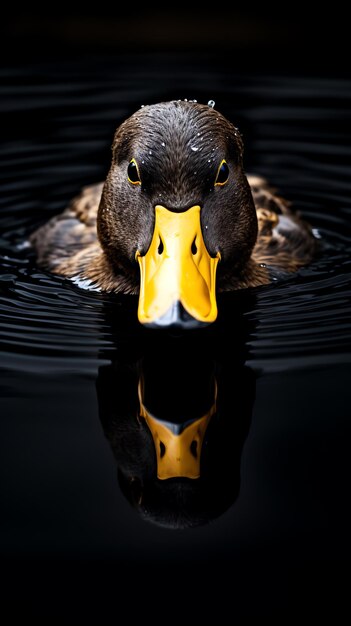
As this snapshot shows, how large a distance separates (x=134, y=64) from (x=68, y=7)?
148 cm

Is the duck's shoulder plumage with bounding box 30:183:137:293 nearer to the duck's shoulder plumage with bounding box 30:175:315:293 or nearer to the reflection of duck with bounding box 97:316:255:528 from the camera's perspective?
the duck's shoulder plumage with bounding box 30:175:315:293

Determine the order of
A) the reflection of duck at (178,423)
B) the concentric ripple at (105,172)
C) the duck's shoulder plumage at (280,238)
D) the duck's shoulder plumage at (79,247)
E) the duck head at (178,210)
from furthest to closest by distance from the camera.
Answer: the duck's shoulder plumage at (280,238) < the duck's shoulder plumage at (79,247) < the concentric ripple at (105,172) < the duck head at (178,210) < the reflection of duck at (178,423)

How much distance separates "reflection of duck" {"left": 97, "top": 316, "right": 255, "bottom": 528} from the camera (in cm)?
411

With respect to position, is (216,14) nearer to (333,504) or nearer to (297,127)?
(297,127)

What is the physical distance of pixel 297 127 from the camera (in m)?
9.73

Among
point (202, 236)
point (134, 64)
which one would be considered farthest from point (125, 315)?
point (134, 64)

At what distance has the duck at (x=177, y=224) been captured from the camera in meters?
4.77

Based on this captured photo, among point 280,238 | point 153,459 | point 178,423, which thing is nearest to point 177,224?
point 178,423

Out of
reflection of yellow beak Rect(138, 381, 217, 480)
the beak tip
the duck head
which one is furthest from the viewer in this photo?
the duck head

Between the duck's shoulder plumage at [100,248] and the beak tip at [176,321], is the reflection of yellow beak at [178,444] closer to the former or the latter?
the beak tip at [176,321]

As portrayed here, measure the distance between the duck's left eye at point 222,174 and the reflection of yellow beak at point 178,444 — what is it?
4.19ft

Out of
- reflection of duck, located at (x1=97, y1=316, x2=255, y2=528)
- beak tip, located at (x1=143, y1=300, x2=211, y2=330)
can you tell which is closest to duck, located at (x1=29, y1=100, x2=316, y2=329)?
beak tip, located at (x1=143, y1=300, x2=211, y2=330)

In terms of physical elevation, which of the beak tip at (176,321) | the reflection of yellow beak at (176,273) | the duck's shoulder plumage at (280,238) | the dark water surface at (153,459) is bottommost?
the dark water surface at (153,459)

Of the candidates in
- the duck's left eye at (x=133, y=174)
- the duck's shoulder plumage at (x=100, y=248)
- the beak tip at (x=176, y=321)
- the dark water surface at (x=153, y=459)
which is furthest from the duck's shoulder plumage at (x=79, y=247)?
the beak tip at (x=176, y=321)
